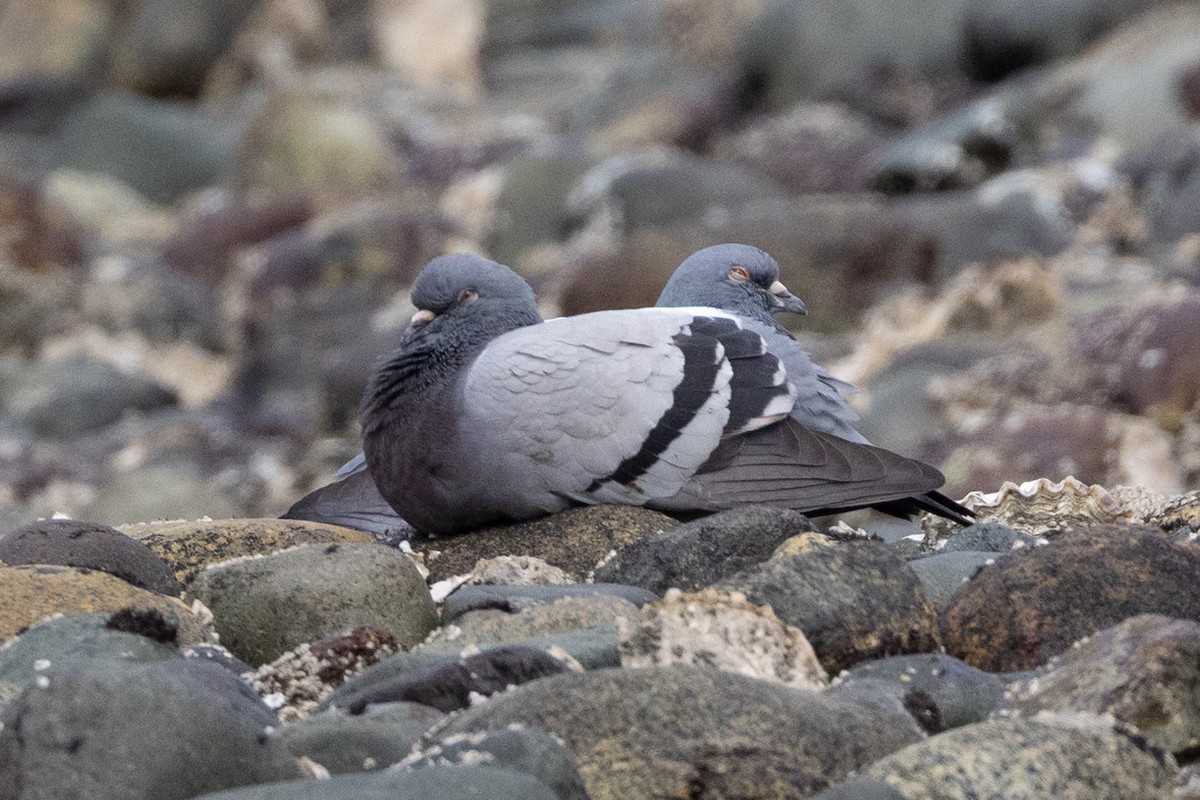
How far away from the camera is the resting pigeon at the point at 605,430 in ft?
20.9

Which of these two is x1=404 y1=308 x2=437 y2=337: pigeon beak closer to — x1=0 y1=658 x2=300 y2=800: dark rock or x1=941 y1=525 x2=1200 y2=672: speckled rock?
x1=941 y1=525 x2=1200 y2=672: speckled rock

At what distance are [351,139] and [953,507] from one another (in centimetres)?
2491

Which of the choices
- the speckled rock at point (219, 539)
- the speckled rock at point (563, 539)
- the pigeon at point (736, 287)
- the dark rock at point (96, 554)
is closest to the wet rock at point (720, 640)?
the speckled rock at point (563, 539)

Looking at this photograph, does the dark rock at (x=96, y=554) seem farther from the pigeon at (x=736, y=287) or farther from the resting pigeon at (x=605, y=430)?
the pigeon at (x=736, y=287)

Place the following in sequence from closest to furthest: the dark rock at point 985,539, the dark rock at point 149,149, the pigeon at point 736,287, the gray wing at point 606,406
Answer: the dark rock at point 985,539 → the gray wing at point 606,406 → the pigeon at point 736,287 → the dark rock at point 149,149

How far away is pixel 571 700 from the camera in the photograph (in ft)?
12.8

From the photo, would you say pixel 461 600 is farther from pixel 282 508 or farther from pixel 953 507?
pixel 282 508

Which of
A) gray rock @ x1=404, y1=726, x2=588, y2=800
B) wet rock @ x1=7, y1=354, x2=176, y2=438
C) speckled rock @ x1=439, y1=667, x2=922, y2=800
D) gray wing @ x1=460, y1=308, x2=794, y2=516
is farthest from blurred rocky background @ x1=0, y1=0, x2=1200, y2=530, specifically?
gray rock @ x1=404, y1=726, x2=588, y2=800

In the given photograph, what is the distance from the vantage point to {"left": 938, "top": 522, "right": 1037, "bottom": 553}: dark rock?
610 cm

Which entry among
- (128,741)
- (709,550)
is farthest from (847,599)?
(128,741)

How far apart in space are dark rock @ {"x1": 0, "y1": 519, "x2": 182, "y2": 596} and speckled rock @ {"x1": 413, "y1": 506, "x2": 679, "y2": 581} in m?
0.98

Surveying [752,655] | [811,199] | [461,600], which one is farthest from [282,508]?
[752,655]

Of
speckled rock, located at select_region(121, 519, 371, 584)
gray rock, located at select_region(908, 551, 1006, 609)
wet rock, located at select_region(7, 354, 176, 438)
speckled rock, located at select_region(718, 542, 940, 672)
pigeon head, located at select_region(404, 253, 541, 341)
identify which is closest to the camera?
speckled rock, located at select_region(718, 542, 940, 672)

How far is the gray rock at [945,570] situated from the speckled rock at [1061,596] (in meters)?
0.30
